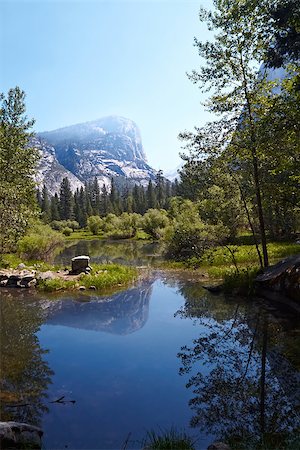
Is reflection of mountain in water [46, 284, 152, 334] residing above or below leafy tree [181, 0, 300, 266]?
below

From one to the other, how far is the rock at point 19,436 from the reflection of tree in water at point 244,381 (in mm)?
3071

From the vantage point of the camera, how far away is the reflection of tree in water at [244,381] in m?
6.36

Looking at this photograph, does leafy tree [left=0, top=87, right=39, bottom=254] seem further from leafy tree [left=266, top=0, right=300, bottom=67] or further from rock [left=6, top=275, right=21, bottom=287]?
leafy tree [left=266, top=0, right=300, bottom=67]

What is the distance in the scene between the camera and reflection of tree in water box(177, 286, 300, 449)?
20.9 feet

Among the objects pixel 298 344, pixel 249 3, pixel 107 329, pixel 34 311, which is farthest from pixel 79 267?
pixel 249 3

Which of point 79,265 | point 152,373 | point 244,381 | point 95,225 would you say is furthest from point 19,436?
point 95,225

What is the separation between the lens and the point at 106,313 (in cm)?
1565

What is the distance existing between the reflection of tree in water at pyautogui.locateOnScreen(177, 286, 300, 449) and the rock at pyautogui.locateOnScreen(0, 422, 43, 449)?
10.1 ft

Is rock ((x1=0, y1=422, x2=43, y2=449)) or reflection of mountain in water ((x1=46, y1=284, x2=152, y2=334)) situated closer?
rock ((x1=0, y1=422, x2=43, y2=449))

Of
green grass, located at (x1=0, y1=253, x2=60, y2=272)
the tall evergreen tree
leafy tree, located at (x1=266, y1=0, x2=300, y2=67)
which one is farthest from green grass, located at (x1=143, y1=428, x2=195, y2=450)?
the tall evergreen tree

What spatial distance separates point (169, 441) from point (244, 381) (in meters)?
3.34

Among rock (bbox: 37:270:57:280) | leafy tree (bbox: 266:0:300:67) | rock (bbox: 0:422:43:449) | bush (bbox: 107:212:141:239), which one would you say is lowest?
rock (bbox: 0:422:43:449)

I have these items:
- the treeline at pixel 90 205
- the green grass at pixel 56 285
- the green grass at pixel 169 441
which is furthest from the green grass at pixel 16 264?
the treeline at pixel 90 205

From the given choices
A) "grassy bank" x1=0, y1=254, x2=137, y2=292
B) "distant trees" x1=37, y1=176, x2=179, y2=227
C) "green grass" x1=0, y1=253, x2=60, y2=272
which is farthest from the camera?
"distant trees" x1=37, y1=176, x2=179, y2=227
